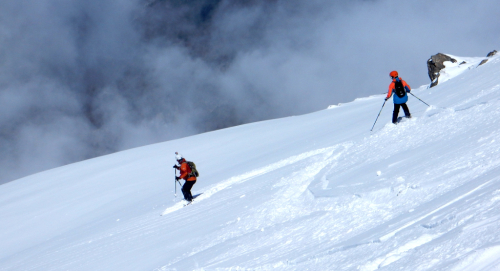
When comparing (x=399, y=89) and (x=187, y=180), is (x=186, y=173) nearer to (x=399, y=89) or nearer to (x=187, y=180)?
(x=187, y=180)

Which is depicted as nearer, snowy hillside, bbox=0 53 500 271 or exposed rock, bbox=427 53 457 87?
snowy hillside, bbox=0 53 500 271

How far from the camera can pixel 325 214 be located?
6508 mm

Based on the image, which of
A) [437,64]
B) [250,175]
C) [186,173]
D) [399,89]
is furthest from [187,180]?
[437,64]

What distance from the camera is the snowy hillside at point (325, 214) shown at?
4414 mm

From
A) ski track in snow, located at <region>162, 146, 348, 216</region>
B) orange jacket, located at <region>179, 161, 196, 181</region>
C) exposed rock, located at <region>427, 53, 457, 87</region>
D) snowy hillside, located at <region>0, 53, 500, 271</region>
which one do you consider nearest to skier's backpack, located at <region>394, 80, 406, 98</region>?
snowy hillside, located at <region>0, 53, 500, 271</region>

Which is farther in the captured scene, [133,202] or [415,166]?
[133,202]

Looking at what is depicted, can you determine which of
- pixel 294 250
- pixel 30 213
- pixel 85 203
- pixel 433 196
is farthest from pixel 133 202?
pixel 433 196

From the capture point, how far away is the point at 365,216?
19.0 ft

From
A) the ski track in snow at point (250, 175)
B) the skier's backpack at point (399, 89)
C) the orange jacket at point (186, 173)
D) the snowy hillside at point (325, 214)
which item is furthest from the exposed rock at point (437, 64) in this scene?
the orange jacket at point (186, 173)

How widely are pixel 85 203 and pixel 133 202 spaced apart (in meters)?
3.14

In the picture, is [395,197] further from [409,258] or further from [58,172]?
[58,172]

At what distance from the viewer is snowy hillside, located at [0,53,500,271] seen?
174 inches

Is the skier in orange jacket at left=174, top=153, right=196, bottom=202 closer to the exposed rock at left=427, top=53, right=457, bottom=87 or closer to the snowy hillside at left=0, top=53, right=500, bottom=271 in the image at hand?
the snowy hillside at left=0, top=53, right=500, bottom=271

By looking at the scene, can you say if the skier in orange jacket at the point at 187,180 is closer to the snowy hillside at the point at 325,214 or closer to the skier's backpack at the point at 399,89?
the snowy hillside at the point at 325,214
